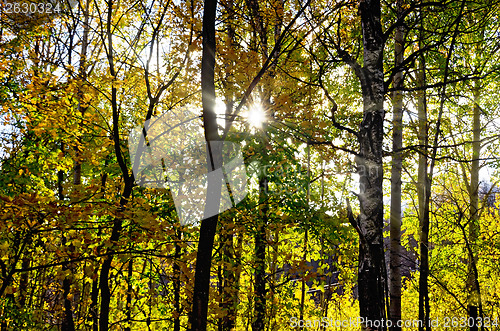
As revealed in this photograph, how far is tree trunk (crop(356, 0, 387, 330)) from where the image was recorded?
3.03 m

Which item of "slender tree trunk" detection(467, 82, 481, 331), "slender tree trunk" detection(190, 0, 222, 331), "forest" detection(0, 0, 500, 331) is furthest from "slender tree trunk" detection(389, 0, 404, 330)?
"slender tree trunk" detection(190, 0, 222, 331)

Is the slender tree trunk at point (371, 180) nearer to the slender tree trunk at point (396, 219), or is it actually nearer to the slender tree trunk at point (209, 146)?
the slender tree trunk at point (209, 146)

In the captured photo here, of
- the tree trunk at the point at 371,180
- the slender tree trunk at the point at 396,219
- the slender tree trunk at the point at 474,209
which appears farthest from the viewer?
the slender tree trunk at the point at 474,209

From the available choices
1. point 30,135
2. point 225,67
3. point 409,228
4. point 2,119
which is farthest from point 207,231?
point 409,228

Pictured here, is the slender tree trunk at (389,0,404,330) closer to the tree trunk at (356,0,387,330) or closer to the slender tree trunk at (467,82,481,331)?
the tree trunk at (356,0,387,330)

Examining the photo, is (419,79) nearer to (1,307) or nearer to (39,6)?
(39,6)

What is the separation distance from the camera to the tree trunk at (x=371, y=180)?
303 centimetres

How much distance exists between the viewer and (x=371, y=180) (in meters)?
3.27

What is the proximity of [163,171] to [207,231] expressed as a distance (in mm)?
3393

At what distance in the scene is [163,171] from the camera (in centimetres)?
618

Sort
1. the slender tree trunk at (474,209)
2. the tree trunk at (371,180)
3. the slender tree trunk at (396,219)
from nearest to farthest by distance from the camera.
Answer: the tree trunk at (371,180) < the slender tree trunk at (396,219) < the slender tree trunk at (474,209)

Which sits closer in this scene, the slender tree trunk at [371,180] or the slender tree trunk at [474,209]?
the slender tree trunk at [371,180]

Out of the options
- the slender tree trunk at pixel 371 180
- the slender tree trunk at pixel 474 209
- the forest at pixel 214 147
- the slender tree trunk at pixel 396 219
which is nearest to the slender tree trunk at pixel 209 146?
the forest at pixel 214 147

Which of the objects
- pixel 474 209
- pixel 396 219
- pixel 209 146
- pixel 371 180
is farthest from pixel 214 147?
pixel 474 209
